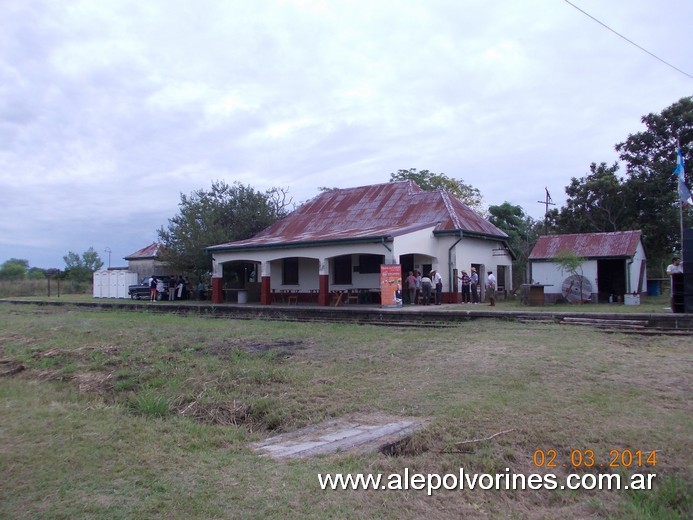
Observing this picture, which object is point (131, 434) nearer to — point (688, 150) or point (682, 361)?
point (682, 361)

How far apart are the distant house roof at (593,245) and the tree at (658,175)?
7.40 meters

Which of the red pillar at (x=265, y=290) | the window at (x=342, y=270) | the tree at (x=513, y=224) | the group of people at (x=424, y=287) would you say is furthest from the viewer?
the tree at (x=513, y=224)

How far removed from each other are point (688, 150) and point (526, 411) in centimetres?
2790

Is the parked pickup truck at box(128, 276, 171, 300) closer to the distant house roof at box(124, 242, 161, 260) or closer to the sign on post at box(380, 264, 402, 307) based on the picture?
the distant house roof at box(124, 242, 161, 260)

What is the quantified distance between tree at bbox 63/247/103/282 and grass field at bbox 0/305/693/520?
157 ft

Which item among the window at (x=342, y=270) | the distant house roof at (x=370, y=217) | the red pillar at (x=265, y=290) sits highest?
the distant house roof at (x=370, y=217)

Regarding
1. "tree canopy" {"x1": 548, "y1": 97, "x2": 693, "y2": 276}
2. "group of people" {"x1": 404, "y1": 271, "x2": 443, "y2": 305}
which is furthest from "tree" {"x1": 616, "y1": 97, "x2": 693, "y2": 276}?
"group of people" {"x1": 404, "y1": 271, "x2": 443, "y2": 305}

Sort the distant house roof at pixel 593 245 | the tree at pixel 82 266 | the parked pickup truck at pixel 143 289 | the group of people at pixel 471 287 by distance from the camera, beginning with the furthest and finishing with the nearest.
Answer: the tree at pixel 82 266 → the parked pickup truck at pixel 143 289 → the group of people at pixel 471 287 → the distant house roof at pixel 593 245

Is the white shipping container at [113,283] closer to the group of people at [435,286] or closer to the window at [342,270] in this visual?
the window at [342,270]

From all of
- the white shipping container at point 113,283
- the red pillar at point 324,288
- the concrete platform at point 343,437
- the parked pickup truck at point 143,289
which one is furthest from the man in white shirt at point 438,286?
the white shipping container at point 113,283

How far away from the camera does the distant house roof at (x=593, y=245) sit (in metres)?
22.0

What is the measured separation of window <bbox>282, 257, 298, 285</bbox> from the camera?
2878 cm

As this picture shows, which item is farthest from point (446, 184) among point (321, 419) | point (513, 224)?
point (321, 419)

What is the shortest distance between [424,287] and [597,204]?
1402 cm
